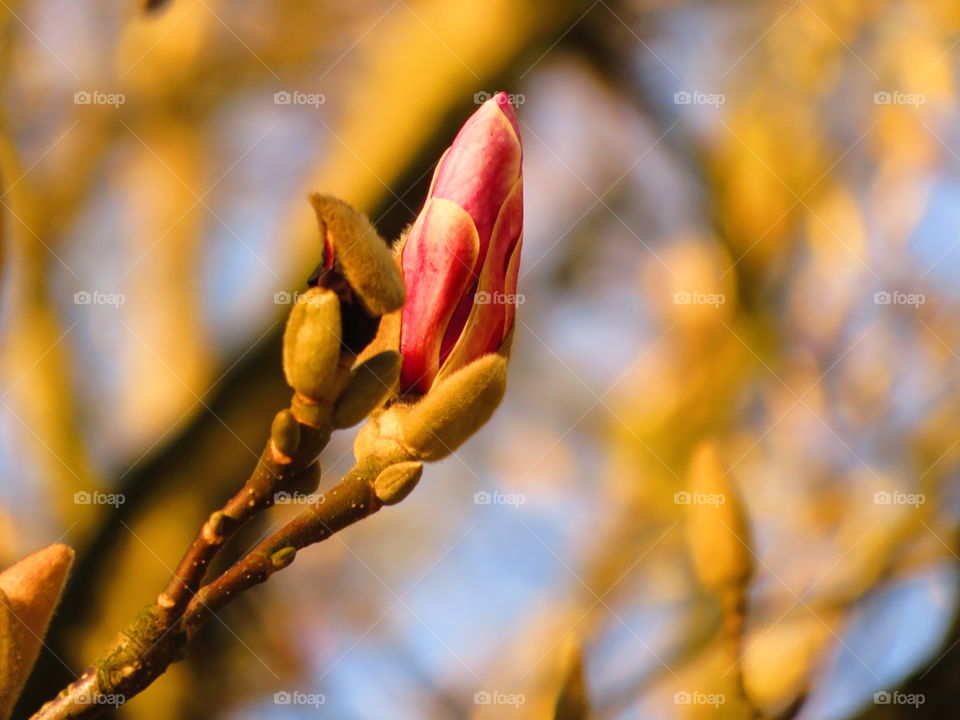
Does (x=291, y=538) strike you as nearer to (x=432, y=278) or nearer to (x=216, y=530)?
(x=216, y=530)

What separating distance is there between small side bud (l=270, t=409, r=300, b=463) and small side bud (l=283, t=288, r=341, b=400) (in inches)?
Answer: 0.9

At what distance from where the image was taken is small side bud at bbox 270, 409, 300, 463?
1.66 feet

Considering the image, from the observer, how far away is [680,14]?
1636mm

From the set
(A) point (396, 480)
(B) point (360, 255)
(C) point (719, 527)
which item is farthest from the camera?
(C) point (719, 527)

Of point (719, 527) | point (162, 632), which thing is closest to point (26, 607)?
point (162, 632)

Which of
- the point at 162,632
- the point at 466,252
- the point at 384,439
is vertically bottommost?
the point at 162,632

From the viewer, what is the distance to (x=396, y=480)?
56 cm

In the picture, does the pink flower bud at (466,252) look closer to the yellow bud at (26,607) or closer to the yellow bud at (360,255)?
the yellow bud at (360,255)

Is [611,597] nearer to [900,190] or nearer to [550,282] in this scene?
[550,282]

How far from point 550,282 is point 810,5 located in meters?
0.59

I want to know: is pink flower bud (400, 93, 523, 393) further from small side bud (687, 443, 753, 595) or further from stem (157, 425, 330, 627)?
small side bud (687, 443, 753, 595)

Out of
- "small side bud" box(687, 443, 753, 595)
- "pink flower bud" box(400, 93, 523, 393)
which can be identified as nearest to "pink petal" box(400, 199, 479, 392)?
"pink flower bud" box(400, 93, 523, 393)

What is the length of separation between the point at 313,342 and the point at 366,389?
36 mm

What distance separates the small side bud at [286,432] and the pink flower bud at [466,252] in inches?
3.3
